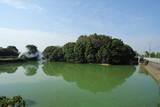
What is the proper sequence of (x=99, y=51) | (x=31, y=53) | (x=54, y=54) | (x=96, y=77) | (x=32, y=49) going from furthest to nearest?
(x=32, y=49), (x=31, y=53), (x=54, y=54), (x=99, y=51), (x=96, y=77)

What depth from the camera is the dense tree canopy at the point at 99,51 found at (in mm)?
32531

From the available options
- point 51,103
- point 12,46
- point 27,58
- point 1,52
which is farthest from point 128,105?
point 12,46

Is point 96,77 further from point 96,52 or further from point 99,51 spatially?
point 96,52

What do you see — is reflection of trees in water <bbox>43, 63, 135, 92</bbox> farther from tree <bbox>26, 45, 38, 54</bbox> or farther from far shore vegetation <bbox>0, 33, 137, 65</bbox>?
tree <bbox>26, 45, 38, 54</bbox>

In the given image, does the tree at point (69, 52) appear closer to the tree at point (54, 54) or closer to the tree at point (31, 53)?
the tree at point (54, 54)

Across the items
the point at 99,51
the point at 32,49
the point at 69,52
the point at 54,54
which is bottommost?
the point at 54,54

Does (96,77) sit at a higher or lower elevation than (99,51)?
lower

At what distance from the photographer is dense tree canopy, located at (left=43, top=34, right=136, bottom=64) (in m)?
32.5

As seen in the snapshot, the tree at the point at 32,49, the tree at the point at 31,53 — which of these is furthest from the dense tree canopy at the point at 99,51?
the tree at the point at 32,49

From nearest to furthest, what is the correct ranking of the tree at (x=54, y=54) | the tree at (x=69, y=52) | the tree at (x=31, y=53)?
1. the tree at (x=69, y=52)
2. the tree at (x=54, y=54)
3. the tree at (x=31, y=53)

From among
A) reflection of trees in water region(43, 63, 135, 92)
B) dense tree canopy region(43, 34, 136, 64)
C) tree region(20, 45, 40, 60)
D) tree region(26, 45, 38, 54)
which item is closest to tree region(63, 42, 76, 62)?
dense tree canopy region(43, 34, 136, 64)

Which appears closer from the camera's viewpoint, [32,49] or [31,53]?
[31,53]

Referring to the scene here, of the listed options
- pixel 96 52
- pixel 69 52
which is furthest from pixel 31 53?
pixel 96 52

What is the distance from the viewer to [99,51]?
111 feet
